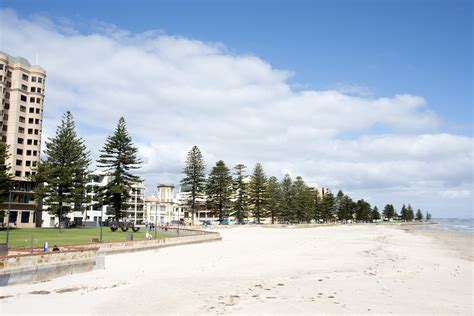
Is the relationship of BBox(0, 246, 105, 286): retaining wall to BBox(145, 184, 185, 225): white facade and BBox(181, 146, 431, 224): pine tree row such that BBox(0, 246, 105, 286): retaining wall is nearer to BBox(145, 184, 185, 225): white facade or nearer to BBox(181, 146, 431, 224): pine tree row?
BBox(181, 146, 431, 224): pine tree row

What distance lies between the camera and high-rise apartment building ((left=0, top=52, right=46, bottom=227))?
2613 inches

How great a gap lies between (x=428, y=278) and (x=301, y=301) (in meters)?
9.82

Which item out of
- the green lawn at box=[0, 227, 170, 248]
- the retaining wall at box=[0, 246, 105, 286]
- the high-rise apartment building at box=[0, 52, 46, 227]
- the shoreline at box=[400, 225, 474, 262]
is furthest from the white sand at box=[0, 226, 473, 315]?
the high-rise apartment building at box=[0, 52, 46, 227]

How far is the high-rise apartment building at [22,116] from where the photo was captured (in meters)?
66.4

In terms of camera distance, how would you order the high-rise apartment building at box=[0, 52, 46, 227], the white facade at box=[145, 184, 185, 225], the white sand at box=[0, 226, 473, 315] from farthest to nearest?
the white facade at box=[145, 184, 185, 225] → the high-rise apartment building at box=[0, 52, 46, 227] → the white sand at box=[0, 226, 473, 315]

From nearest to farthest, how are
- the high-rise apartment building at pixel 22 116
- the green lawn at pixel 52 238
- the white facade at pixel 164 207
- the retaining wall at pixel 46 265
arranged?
the retaining wall at pixel 46 265, the green lawn at pixel 52 238, the high-rise apartment building at pixel 22 116, the white facade at pixel 164 207

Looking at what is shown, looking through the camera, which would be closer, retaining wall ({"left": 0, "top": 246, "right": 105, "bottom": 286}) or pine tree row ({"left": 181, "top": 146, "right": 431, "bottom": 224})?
retaining wall ({"left": 0, "top": 246, "right": 105, "bottom": 286})

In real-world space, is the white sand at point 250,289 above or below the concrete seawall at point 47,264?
below

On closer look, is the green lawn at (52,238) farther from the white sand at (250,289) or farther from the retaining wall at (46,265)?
the white sand at (250,289)

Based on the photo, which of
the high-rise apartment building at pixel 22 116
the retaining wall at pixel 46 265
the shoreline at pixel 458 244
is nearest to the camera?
the retaining wall at pixel 46 265

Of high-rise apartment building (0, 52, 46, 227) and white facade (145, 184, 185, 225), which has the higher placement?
high-rise apartment building (0, 52, 46, 227)

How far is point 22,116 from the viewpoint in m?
70.9

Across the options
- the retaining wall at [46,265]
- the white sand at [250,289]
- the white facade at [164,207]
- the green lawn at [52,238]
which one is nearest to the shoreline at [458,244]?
the white sand at [250,289]

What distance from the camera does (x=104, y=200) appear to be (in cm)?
5794
